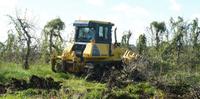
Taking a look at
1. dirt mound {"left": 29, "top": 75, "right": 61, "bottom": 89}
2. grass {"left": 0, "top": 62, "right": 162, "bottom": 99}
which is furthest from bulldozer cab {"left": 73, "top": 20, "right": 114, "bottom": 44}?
dirt mound {"left": 29, "top": 75, "right": 61, "bottom": 89}

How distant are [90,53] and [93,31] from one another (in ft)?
3.46

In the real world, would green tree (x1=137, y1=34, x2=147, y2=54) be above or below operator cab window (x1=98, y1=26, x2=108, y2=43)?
below

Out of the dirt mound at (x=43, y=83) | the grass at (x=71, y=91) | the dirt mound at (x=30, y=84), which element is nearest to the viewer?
the grass at (x=71, y=91)

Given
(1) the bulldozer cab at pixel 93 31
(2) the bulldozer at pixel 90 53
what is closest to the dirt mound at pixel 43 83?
(2) the bulldozer at pixel 90 53

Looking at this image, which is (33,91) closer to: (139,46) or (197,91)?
(197,91)

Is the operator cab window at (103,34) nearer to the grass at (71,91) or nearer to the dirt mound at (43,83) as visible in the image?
the grass at (71,91)

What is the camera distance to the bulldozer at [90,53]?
822 inches

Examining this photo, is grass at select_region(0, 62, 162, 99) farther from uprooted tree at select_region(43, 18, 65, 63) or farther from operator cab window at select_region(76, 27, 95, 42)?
uprooted tree at select_region(43, 18, 65, 63)

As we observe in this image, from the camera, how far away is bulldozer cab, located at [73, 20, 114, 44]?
21.3 metres

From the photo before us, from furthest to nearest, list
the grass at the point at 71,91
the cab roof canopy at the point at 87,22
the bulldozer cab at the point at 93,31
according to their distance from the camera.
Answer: the bulldozer cab at the point at 93,31, the cab roof canopy at the point at 87,22, the grass at the point at 71,91

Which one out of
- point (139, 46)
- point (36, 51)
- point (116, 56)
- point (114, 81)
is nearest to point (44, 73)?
point (116, 56)

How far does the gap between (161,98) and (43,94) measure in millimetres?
3148

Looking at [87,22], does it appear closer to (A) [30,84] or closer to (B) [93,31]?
(B) [93,31]

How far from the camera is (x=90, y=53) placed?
20875mm
